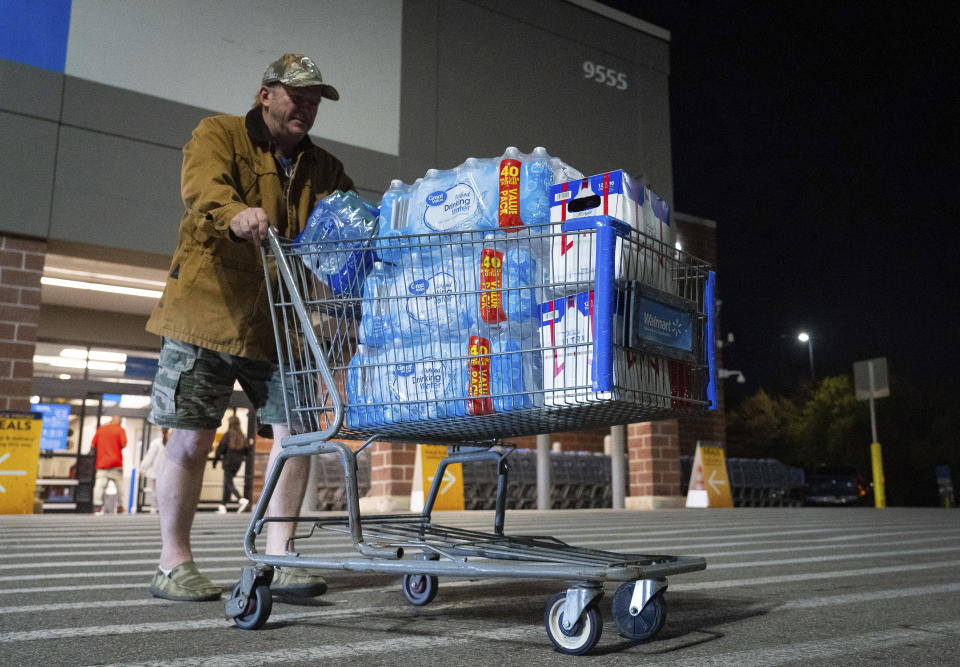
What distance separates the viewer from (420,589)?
2.75 meters

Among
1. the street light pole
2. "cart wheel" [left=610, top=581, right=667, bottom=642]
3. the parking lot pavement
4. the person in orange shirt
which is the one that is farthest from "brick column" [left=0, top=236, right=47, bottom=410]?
the street light pole

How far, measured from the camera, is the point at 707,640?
6.79ft

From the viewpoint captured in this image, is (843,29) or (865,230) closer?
(843,29)

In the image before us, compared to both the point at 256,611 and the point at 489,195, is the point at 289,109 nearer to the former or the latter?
the point at 489,195

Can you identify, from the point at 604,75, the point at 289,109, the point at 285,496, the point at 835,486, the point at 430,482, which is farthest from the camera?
the point at 835,486

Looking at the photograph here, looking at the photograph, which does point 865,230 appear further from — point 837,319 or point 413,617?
point 413,617

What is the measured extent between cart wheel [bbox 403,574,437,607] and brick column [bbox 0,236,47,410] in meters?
8.66

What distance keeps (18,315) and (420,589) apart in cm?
906

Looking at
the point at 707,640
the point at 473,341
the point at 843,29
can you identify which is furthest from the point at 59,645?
the point at 843,29

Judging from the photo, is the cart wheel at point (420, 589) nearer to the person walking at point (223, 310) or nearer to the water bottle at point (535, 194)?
the person walking at point (223, 310)

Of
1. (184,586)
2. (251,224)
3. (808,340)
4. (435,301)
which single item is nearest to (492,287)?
(435,301)

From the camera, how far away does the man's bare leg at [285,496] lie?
10.1 feet

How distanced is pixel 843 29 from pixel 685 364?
42.6 meters

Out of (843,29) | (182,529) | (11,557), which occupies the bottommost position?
(11,557)
